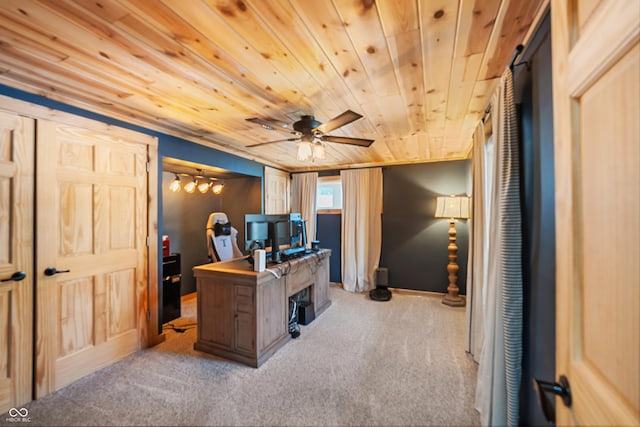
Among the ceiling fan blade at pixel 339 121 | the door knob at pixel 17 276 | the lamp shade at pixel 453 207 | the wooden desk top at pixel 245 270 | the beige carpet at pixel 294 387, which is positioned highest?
the ceiling fan blade at pixel 339 121

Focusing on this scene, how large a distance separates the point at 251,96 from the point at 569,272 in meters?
2.13

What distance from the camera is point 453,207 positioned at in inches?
154

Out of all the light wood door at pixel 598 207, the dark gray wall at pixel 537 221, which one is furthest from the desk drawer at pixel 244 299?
the light wood door at pixel 598 207

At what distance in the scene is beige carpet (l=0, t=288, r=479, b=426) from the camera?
1768mm

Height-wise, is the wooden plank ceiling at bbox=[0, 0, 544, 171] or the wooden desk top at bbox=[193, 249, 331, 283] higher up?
the wooden plank ceiling at bbox=[0, 0, 544, 171]

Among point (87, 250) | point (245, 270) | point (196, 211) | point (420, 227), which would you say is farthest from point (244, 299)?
point (420, 227)

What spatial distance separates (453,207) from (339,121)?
108 inches

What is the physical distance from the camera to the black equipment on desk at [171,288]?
333cm

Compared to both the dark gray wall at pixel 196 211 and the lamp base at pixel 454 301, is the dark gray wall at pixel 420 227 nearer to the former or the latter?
the lamp base at pixel 454 301

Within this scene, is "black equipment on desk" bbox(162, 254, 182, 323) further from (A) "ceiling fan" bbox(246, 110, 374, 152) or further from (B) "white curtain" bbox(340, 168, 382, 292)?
(B) "white curtain" bbox(340, 168, 382, 292)

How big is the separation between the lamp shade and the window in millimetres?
1880

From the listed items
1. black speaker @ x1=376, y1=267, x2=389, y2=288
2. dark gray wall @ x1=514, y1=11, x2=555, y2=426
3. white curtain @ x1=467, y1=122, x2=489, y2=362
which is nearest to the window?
black speaker @ x1=376, y1=267, x2=389, y2=288

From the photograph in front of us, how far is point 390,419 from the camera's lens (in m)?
1.75

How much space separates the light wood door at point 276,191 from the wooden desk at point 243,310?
2.01 meters
